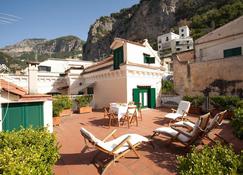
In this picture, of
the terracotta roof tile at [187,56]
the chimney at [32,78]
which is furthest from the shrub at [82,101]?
the terracotta roof tile at [187,56]

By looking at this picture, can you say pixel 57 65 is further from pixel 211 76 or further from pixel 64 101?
pixel 211 76

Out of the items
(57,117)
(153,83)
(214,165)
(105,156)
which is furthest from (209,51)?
(214,165)

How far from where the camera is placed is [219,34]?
20.1m

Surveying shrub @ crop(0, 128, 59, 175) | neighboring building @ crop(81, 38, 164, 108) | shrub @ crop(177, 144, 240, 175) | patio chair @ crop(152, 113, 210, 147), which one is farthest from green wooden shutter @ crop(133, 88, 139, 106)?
shrub @ crop(177, 144, 240, 175)

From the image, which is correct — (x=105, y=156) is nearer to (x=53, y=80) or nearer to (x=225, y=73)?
(x=225, y=73)

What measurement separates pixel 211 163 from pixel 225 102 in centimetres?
992

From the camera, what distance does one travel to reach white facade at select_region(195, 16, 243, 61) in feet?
60.3

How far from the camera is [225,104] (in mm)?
10969

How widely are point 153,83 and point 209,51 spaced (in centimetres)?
931

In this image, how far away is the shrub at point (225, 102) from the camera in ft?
34.6

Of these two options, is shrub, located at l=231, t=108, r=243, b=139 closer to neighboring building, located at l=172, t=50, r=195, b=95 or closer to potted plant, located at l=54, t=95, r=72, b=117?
potted plant, located at l=54, t=95, r=72, b=117

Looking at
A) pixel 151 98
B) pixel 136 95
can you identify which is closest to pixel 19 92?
pixel 136 95

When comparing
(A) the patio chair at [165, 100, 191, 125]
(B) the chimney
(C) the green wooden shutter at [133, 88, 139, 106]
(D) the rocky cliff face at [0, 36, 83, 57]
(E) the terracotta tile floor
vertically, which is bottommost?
(E) the terracotta tile floor

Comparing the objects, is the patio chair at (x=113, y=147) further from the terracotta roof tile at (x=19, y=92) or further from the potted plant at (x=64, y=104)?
the potted plant at (x=64, y=104)
